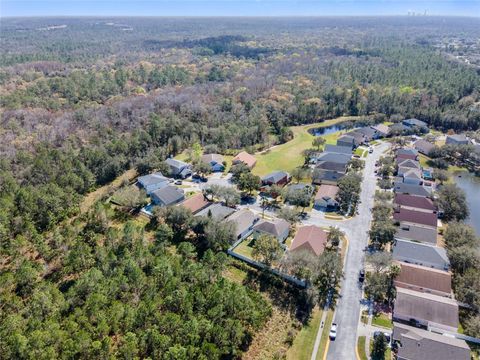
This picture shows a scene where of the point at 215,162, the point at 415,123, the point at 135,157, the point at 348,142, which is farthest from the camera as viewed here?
the point at 415,123

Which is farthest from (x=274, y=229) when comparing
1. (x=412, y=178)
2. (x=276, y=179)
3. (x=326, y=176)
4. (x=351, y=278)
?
(x=412, y=178)

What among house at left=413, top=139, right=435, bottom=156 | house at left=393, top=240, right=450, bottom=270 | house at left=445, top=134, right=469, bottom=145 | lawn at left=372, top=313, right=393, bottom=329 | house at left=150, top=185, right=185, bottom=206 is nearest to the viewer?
lawn at left=372, top=313, right=393, bottom=329

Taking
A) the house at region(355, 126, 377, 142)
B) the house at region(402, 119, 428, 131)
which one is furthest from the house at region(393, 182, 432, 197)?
the house at region(402, 119, 428, 131)

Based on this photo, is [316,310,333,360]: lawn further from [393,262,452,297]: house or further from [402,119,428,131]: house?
[402,119,428,131]: house

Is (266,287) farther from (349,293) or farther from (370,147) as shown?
(370,147)

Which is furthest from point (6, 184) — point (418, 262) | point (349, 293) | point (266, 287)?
point (418, 262)

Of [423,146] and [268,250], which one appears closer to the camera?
[268,250]

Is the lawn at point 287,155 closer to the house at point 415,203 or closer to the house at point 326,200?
the house at point 326,200

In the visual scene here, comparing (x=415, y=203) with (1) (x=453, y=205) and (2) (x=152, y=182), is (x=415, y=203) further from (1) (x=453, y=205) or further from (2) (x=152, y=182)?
(2) (x=152, y=182)

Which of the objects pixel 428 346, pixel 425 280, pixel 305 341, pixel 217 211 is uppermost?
pixel 428 346
